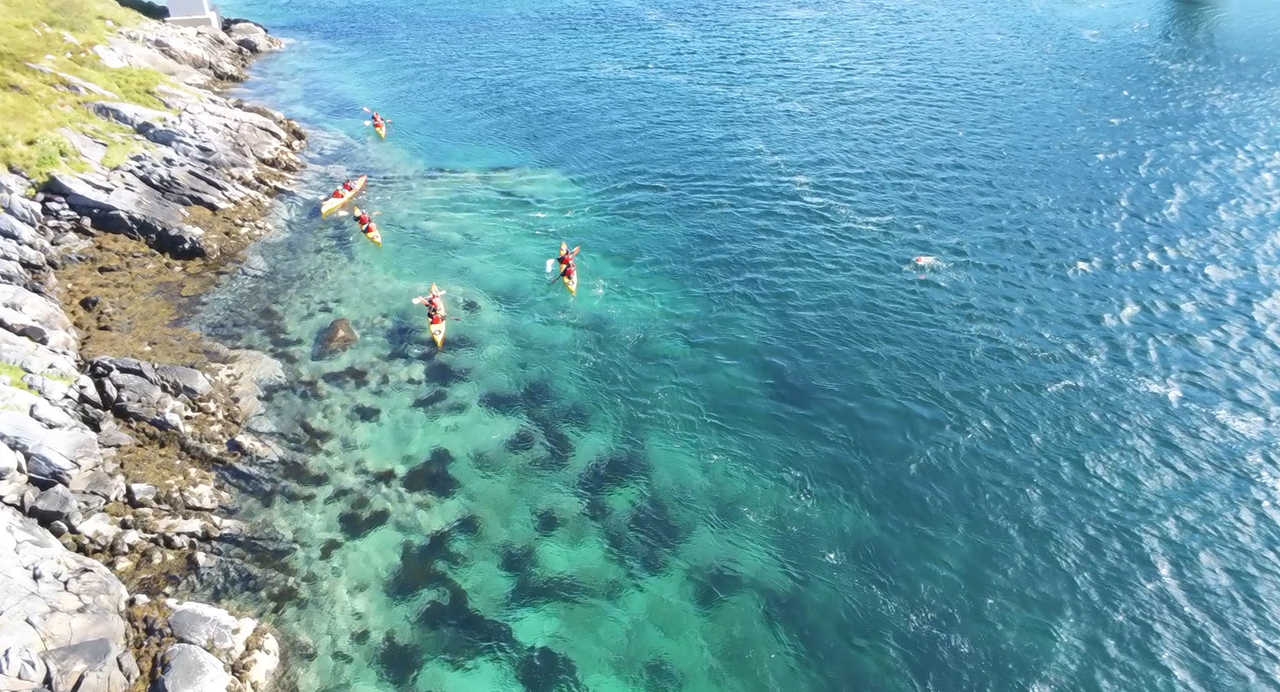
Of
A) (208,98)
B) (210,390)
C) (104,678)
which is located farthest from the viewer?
(208,98)

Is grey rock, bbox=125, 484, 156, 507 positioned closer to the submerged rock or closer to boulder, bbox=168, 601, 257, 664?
boulder, bbox=168, 601, 257, 664

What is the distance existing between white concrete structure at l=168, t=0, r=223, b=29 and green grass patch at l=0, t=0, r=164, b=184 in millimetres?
15727

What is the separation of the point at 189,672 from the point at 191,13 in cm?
9000

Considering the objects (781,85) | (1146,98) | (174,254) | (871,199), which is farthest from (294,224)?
(1146,98)

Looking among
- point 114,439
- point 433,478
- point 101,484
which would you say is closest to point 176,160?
point 114,439

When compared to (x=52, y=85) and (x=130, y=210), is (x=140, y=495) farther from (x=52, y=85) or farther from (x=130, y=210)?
(x=52, y=85)

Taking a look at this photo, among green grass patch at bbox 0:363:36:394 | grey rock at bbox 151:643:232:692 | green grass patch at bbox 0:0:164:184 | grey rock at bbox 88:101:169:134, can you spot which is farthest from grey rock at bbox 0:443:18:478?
grey rock at bbox 88:101:169:134

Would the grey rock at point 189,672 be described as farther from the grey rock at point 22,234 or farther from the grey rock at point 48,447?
the grey rock at point 22,234

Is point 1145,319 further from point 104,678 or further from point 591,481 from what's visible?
point 104,678

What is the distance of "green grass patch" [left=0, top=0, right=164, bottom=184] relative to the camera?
4384 cm

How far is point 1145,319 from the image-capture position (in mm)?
41156

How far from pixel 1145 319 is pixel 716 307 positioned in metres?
A: 26.1

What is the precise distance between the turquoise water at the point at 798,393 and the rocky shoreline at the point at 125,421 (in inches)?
102

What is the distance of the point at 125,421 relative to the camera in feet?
107
